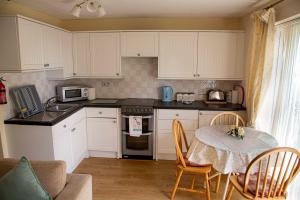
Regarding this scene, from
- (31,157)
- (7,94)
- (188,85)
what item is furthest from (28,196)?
(188,85)

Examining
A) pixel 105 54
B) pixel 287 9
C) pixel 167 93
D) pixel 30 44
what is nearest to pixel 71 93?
pixel 105 54

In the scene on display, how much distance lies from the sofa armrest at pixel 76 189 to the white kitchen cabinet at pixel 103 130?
1.73 metres

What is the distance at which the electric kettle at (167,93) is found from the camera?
12.3 ft

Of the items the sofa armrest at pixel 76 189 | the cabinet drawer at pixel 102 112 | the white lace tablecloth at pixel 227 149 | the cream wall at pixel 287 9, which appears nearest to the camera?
the sofa armrest at pixel 76 189

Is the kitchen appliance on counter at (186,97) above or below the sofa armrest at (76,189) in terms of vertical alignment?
above

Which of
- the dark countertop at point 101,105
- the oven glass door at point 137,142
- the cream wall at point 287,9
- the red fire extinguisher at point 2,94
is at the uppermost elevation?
the cream wall at point 287,9

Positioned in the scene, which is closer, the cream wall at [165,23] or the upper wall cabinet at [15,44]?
the upper wall cabinet at [15,44]

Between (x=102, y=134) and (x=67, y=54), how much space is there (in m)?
1.47

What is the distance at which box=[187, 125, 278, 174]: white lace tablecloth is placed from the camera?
6.61ft

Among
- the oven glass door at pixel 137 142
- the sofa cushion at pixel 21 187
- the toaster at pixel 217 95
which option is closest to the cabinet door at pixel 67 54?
the oven glass door at pixel 137 142

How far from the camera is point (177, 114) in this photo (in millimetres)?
3430

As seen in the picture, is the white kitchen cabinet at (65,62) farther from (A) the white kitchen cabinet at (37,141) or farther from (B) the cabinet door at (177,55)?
(B) the cabinet door at (177,55)

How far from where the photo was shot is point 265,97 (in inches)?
108

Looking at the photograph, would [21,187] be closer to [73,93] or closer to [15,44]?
[15,44]
